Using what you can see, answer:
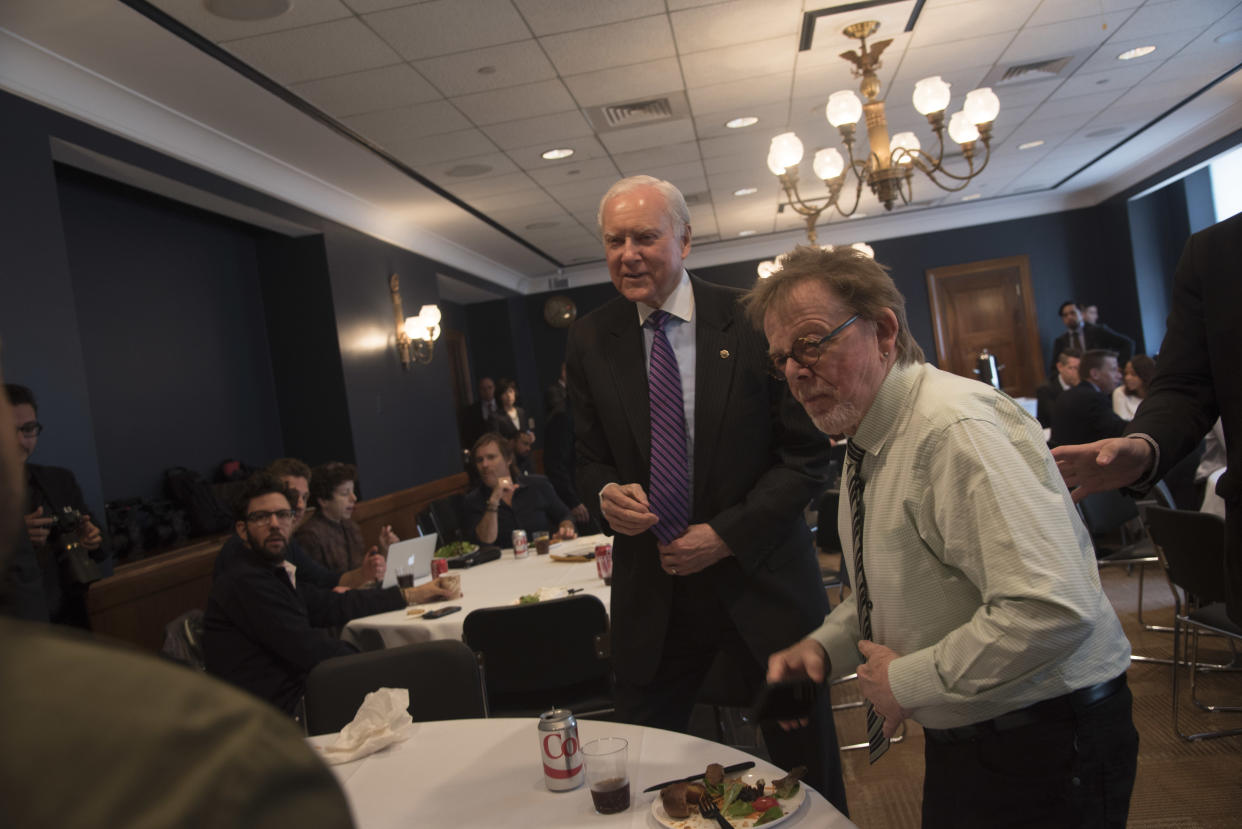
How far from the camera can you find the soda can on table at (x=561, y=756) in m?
1.51

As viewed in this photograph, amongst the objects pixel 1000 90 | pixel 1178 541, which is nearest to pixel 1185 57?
pixel 1000 90

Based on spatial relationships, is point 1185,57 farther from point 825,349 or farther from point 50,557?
point 50,557

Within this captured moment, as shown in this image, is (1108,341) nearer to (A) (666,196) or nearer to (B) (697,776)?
(A) (666,196)

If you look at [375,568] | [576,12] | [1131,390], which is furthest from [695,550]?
[1131,390]

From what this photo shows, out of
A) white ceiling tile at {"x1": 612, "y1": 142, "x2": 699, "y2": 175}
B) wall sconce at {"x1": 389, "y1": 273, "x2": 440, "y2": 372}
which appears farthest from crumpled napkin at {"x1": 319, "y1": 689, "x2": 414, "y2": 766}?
wall sconce at {"x1": 389, "y1": 273, "x2": 440, "y2": 372}

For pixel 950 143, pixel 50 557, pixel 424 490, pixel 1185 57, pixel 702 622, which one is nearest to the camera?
pixel 702 622

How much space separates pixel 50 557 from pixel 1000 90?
6.76 meters

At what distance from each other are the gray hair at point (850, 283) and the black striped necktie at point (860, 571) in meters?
0.17

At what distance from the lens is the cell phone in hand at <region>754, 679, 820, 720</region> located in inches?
57.9

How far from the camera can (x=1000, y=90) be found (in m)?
6.91

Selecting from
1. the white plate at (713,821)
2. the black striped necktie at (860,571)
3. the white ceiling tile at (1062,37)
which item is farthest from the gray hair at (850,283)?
the white ceiling tile at (1062,37)

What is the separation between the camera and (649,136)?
266 inches

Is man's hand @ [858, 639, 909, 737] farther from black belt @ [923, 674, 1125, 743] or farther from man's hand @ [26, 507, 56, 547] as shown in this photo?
man's hand @ [26, 507, 56, 547]

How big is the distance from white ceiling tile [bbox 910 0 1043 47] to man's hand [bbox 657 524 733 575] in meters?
4.37
